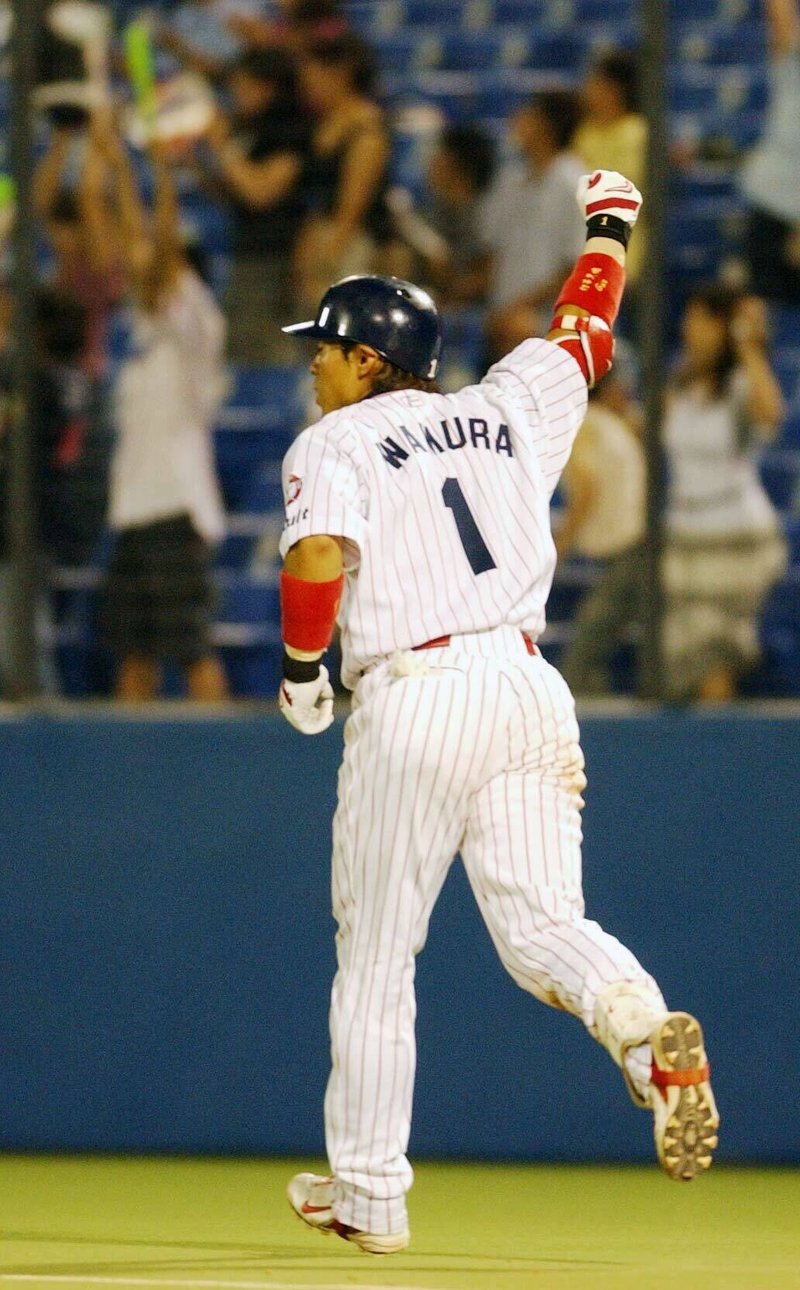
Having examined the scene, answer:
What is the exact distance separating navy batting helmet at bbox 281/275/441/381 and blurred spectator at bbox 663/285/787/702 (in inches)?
66.5

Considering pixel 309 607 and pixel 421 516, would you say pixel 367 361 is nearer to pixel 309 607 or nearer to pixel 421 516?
pixel 421 516

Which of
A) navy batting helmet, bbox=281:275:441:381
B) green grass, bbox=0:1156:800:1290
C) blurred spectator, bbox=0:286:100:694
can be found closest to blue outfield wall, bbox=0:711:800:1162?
green grass, bbox=0:1156:800:1290

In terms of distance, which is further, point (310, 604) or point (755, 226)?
point (755, 226)

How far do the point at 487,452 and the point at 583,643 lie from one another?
5.84ft

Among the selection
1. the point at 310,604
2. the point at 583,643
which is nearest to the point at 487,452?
the point at 310,604

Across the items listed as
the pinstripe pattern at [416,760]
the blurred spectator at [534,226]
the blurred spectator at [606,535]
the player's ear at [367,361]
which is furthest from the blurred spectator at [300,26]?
the pinstripe pattern at [416,760]

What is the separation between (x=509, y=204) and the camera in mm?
6984

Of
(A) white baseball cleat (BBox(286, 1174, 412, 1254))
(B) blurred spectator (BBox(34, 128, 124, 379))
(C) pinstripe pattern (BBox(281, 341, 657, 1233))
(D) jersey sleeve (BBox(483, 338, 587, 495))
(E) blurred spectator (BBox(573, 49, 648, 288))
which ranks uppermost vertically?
(E) blurred spectator (BBox(573, 49, 648, 288))

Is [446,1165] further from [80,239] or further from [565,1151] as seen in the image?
[80,239]

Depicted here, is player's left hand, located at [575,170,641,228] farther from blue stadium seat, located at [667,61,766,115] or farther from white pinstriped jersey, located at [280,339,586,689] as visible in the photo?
blue stadium seat, located at [667,61,766,115]

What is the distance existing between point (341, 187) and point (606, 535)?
4.58 ft

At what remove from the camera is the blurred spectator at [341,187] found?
23.0ft

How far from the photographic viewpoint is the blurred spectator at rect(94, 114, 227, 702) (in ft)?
21.9

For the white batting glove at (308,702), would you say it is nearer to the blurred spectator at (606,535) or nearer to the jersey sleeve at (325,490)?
the jersey sleeve at (325,490)
